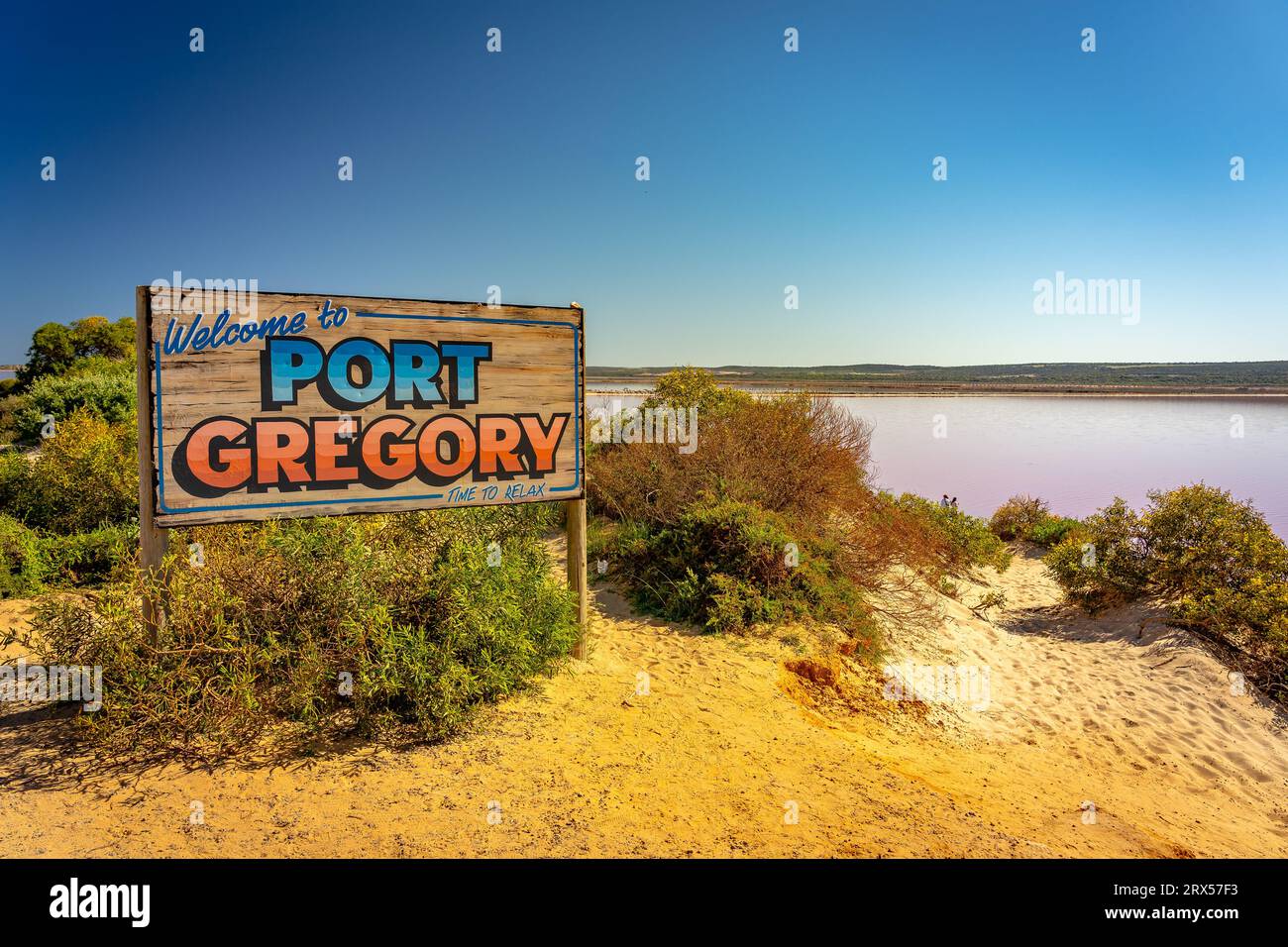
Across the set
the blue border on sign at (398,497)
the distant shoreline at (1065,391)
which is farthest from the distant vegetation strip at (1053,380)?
the blue border on sign at (398,497)

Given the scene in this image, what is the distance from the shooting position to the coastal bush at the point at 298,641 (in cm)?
432

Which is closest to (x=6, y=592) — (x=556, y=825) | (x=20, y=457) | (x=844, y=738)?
(x=20, y=457)

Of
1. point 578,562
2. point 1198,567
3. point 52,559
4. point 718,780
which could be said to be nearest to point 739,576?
point 578,562

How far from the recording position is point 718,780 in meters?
4.58

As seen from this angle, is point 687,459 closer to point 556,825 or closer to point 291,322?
point 291,322

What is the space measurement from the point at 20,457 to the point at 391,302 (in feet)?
33.8

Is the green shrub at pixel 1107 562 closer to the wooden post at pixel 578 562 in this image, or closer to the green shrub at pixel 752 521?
the green shrub at pixel 752 521

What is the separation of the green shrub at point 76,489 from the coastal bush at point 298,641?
566 centimetres

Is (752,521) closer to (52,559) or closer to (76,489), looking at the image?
(52,559)

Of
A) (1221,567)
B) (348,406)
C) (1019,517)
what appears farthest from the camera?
(1019,517)

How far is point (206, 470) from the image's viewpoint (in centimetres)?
475

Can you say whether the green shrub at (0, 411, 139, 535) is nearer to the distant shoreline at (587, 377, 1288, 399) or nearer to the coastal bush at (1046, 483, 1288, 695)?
the coastal bush at (1046, 483, 1288, 695)

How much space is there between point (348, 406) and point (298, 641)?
5.87 ft

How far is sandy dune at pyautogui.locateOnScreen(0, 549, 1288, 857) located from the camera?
3.64 metres
